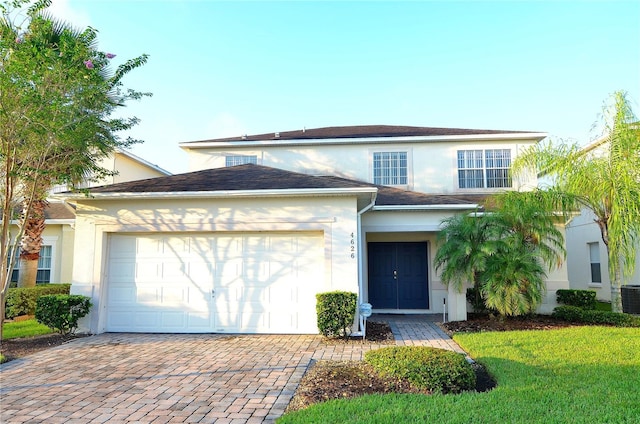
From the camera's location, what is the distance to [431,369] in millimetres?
5242

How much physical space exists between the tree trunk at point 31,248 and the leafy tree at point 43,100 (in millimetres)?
4340

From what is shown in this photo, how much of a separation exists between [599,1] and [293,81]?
9.42m

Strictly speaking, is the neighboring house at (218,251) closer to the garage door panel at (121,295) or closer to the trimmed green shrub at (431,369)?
the garage door panel at (121,295)

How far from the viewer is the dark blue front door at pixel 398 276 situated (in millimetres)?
13148

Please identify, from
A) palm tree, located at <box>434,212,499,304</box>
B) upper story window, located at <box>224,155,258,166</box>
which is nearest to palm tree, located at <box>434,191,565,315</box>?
palm tree, located at <box>434,212,499,304</box>

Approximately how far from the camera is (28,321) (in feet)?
39.3

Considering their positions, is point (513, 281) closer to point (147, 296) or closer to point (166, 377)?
point (166, 377)

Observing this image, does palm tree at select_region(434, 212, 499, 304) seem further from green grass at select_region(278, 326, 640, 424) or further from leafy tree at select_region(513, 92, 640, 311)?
green grass at select_region(278, 326, 640, 424)

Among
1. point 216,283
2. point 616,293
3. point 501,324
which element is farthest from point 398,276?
point 216,283

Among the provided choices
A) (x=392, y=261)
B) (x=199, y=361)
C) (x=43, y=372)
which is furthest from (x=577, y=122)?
(x=43, y=372)

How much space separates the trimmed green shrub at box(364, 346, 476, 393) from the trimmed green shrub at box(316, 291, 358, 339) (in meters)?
2.77

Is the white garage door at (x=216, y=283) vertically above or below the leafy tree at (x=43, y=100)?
below

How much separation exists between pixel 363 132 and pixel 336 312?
9.86 metres

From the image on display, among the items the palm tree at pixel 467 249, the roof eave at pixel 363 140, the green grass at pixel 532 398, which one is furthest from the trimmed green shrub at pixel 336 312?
the roof eave at pixel 363 140
